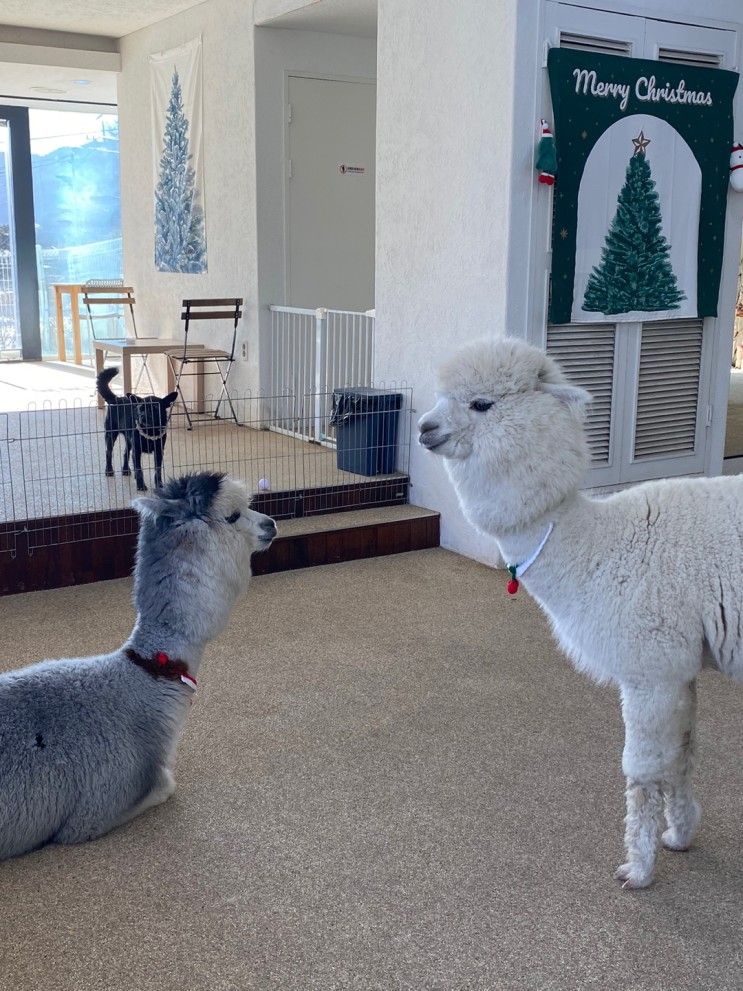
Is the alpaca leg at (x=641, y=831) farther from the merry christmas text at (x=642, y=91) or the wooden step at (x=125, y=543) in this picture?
the merry christmas text at (x=642, y=91)

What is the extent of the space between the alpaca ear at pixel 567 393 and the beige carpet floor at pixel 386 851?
1.12m

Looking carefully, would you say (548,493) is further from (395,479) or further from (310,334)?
(310,334)

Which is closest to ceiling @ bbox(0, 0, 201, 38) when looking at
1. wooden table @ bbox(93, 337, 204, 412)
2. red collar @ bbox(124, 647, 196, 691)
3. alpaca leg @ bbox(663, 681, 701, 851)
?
wooden table @ bbox(93, 337, 204, 412)

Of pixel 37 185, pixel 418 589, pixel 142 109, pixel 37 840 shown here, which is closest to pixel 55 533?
pixel 418 589

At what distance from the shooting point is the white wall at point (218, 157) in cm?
649

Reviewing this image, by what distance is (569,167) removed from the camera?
4469 millimetres

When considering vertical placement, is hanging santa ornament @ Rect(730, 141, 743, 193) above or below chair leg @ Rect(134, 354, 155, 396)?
above

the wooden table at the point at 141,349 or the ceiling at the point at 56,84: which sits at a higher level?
the ceiling at the point at 56,84

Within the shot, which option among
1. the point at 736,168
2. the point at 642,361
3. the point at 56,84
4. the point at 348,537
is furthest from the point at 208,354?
the point at 56,84

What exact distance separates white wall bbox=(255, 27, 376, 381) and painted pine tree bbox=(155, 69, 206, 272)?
32.5 inches

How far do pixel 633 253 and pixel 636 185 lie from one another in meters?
0.31

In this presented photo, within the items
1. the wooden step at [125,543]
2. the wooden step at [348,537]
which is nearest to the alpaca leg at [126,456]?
the wooden step at [125,543]

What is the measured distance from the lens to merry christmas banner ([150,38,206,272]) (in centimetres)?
706

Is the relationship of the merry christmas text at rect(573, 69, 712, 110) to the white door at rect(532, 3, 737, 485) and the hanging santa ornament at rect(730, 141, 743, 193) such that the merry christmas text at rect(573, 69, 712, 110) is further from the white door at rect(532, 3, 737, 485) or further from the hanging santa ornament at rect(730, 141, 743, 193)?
the hanging santa ornament at rect(730, 141, 743, 193)
